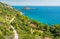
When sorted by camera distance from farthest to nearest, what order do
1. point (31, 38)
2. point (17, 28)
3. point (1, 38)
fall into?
1. point (17, 28)
2. point (31, 38)
3. point (1, 38)

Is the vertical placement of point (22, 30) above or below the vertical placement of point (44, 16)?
above

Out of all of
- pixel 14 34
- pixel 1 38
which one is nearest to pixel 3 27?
pixel 14 34

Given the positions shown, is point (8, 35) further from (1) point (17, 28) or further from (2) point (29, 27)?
(2) point (29, 27)

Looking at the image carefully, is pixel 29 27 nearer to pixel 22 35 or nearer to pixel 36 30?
pixel 36 30

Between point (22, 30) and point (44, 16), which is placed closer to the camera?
point (22, 30)

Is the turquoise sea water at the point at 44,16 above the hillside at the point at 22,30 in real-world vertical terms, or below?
below

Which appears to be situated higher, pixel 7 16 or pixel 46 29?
pixel 7 16

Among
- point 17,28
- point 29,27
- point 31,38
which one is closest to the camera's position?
point 31,38

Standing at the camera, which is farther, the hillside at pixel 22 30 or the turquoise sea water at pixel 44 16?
the turquoise sea water at pixel 44 16

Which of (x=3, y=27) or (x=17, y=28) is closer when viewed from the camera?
(x=3, y=27)

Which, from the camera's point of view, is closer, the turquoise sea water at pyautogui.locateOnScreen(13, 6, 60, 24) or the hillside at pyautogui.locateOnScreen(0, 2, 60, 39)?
the hillside at pyautogui.locateOnScreen(0, 2, 60, 39)
